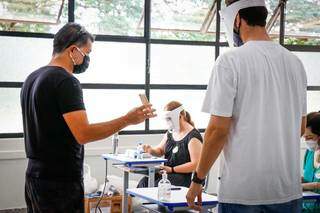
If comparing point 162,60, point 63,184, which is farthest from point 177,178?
point 63,184

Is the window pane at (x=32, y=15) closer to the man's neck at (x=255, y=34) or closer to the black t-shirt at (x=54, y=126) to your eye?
the black t-shirt at (x=54, y=126)

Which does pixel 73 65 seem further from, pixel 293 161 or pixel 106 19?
pixel 106 19

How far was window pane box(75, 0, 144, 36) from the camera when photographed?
6.04m

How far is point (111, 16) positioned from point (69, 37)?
3959 millimetres

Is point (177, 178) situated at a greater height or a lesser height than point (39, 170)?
lesser

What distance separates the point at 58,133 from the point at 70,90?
18cm

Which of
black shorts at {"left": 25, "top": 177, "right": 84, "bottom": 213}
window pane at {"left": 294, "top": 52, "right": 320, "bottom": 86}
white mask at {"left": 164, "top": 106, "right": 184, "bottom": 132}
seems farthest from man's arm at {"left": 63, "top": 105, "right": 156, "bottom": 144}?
window pane at {"left": 294, "top": 52, "right": 320, "bottom": 86}

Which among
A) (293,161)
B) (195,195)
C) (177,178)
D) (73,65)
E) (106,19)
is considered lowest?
(177,178)

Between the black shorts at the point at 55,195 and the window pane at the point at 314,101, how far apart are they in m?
5.66

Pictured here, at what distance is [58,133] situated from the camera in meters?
2.10

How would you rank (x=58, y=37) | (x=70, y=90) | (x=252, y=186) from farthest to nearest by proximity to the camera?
(x=58, y=37), (x=70, y=90), (x=252, y=186)

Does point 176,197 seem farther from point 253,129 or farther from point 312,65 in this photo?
point 312,65

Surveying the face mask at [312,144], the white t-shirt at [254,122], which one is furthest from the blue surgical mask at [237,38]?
the face mask at [312,144]

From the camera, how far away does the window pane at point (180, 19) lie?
6367 mm
